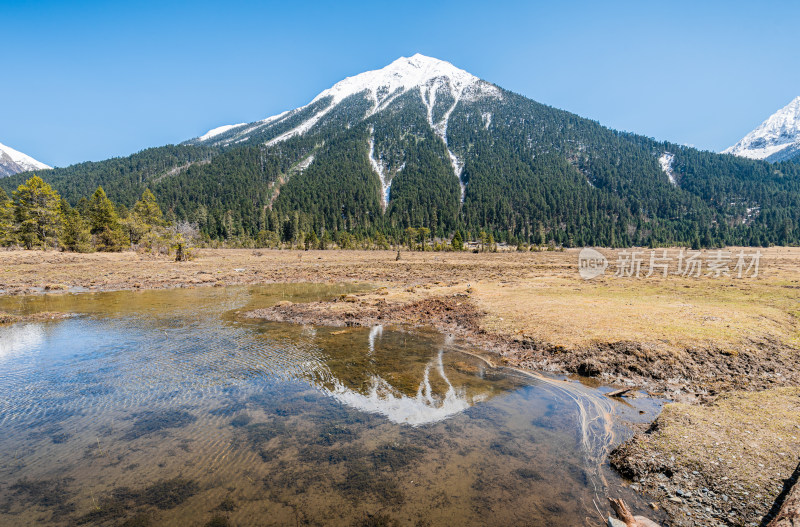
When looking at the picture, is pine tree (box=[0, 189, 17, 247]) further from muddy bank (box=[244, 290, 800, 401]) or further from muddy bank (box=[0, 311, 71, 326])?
muddy bank (box=[244, 290, 800, 401])

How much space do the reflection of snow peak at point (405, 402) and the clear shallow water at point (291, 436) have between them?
6cm

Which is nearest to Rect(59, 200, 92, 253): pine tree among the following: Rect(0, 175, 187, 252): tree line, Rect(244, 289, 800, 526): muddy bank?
Rect(0, 175, 187, 252): tree line

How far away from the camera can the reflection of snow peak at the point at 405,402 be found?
9.00m

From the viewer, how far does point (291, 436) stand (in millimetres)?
7930

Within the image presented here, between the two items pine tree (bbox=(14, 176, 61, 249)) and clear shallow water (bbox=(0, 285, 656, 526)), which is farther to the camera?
pine tree (bbox=(14, 176, 61, 249))

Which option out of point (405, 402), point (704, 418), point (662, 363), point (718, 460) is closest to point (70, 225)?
point (405, 402)

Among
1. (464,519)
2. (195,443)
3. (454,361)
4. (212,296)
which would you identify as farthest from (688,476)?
(212,296)

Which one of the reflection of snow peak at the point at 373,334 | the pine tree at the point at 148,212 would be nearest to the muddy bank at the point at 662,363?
the reflection of snow peak at the point at 373,334

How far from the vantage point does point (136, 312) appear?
21.5 meters

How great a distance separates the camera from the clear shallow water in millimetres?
5730

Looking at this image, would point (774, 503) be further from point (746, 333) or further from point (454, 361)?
point (746, 333)

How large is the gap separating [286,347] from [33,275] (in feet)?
142

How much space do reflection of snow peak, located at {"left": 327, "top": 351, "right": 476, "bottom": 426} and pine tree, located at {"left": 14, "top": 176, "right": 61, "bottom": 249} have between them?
79.4 metres

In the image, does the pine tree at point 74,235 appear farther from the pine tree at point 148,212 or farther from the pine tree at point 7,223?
the pine tree at point 148,212
